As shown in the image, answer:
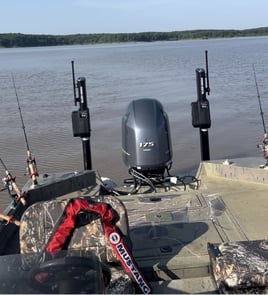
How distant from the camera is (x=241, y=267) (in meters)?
2.65

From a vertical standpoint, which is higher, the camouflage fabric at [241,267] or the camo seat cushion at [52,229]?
the camo seat cushion at [52,229]

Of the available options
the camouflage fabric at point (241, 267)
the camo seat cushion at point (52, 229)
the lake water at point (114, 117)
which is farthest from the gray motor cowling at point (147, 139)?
the lake water at point (114, 117)

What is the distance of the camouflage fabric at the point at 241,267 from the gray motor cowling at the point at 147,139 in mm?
2007

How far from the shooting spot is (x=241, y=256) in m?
2.75

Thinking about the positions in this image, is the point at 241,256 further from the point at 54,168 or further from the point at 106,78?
the point at 106,78

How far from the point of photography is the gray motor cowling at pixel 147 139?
483 cm

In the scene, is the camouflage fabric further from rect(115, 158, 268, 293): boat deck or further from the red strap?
the red strap

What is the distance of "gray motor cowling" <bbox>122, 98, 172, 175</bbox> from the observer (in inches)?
190

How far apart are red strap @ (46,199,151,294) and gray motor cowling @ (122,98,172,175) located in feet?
6.07

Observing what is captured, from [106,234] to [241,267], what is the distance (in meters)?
0.84

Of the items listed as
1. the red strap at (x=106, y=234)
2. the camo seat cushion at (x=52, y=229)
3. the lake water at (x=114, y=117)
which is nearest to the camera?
the red strap at (x=106, y=234)

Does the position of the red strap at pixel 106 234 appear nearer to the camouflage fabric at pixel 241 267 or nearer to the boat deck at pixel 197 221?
the boat deck at pixel 197 221

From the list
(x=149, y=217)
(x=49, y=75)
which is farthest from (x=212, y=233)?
(x=49, y=75)

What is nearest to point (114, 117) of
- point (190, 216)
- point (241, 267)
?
point (190, 216)
